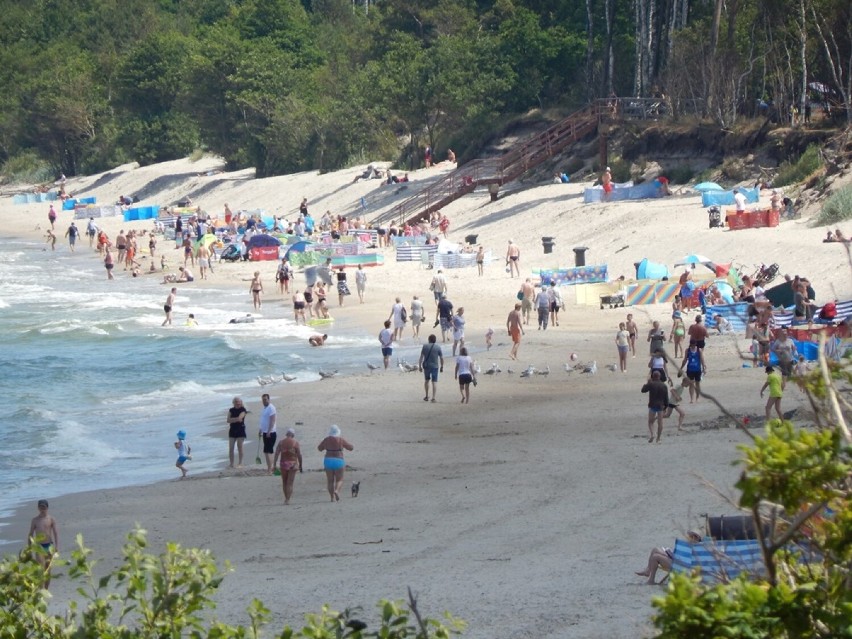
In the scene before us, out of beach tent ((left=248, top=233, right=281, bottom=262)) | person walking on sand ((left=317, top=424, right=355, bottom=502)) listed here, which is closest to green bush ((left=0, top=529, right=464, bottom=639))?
person walking on sand ((left=317, top=424, right=355, bottom=502))

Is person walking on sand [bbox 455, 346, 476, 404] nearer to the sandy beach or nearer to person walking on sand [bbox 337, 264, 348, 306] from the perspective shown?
the sandy beach

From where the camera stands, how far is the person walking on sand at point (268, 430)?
16.3 meters

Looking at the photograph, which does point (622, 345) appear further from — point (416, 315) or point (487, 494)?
point (487, 494)

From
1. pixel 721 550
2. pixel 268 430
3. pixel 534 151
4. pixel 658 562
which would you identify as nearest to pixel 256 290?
pixel 268 430

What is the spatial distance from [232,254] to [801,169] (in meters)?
16.9

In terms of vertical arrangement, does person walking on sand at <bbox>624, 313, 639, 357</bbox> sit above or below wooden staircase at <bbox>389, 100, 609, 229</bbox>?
below

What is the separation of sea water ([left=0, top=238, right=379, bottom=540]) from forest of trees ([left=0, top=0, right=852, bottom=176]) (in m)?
16.5

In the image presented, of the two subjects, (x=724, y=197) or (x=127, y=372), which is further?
(x=724, y=197)

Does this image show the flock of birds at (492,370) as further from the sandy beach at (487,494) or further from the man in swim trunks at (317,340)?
the man in swim trunks at (317,340)

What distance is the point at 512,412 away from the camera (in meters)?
19.4

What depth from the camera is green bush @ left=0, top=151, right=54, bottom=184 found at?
89.8 m

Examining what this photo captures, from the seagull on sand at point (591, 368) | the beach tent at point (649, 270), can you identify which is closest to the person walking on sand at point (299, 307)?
the beach tent at point (649, 270)

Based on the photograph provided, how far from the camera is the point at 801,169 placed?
35.8 meters

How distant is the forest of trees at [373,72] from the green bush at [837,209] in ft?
21.3
